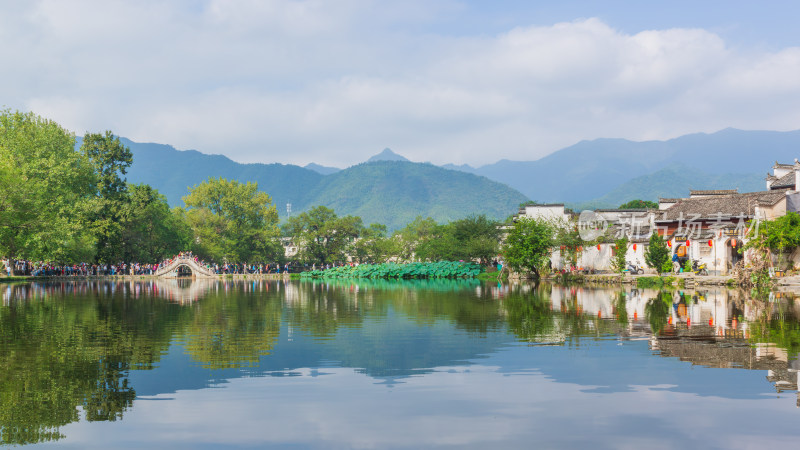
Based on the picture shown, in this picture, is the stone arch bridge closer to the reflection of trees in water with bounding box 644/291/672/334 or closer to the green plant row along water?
the green plant row along water

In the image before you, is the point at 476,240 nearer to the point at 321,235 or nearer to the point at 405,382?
the point at 321,235

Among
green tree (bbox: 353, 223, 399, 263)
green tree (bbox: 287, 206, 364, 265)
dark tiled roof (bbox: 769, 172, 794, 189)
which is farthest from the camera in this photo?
green tree (bbox: 353, 223, 399, 263)

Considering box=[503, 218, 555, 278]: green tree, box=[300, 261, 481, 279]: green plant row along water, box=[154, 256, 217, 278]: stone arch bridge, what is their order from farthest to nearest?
box=[154, 256, 217, 278]: stone arch bridge, box=[300, 261, 481, 279]: green plant row along water, box=[503, 218, 555, 278]: green tree

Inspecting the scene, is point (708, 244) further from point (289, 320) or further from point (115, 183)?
point (115, 183)

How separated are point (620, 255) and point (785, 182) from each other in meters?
12.0

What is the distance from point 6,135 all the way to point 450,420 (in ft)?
172

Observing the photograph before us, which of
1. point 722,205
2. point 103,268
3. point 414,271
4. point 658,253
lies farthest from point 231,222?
point 722,205

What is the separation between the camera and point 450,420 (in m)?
9.28

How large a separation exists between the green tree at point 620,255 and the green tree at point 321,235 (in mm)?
42522

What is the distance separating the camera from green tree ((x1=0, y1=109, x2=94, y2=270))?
4562 centimetres

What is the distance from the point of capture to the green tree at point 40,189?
1796 inches

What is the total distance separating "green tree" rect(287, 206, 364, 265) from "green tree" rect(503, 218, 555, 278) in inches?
1422

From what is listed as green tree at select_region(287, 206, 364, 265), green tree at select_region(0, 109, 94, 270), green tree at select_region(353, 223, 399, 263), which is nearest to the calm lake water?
green tree at select_region(0, 109, 94, 270)

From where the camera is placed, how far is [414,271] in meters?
71.1
